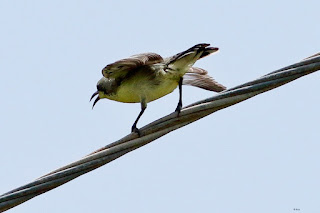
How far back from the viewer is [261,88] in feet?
18.6

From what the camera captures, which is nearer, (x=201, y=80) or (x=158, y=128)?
(x=158, y=128)

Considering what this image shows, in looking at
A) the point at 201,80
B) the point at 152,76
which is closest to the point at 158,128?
the point at 152,76

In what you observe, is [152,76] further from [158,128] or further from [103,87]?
[158,128]

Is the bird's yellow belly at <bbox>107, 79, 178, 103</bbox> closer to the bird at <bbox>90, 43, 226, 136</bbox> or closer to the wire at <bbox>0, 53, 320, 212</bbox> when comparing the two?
the bird at <bbox>90, 43, 226, 136</bbox>

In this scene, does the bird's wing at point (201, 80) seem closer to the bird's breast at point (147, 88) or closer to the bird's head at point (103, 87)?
the bird's breast at point (147, 88)

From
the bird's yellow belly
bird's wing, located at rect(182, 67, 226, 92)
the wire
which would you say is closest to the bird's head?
the bird's yellow belly

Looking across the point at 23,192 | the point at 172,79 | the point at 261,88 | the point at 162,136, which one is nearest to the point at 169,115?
the point at 162,136

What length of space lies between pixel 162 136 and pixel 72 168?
2.64 feet

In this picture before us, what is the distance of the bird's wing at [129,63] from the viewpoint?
7.25m

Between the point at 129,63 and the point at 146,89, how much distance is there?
67cm

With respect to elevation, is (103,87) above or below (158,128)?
above

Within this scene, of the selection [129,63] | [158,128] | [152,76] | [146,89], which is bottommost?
[158,128]

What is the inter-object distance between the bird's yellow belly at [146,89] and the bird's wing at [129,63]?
178 millimetres

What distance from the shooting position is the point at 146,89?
8.02 meters
